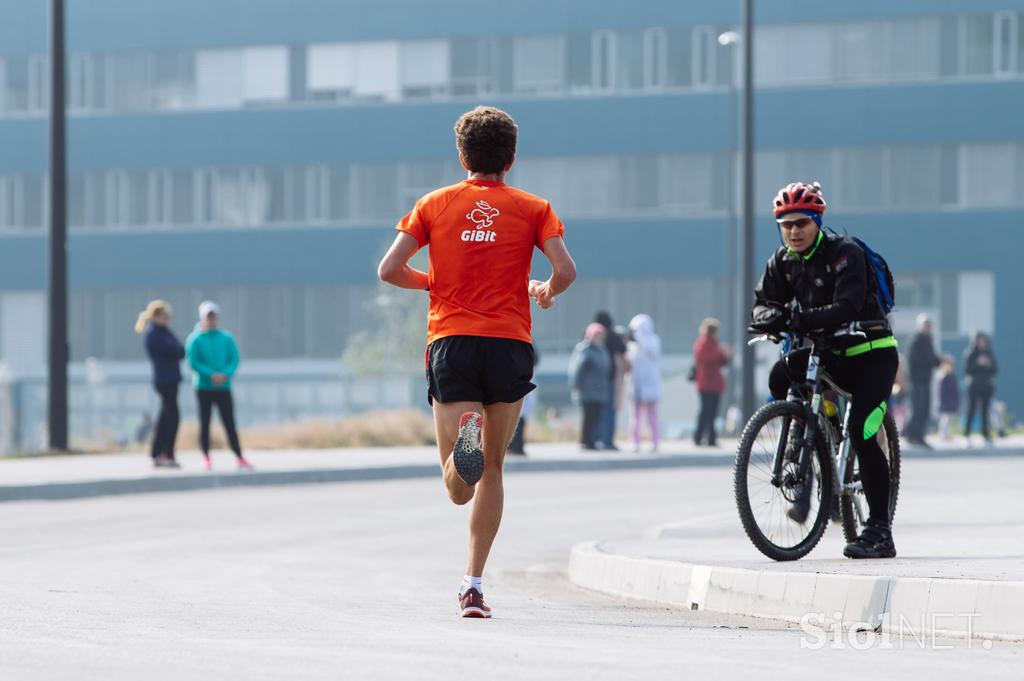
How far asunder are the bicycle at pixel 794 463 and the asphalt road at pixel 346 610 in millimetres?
697

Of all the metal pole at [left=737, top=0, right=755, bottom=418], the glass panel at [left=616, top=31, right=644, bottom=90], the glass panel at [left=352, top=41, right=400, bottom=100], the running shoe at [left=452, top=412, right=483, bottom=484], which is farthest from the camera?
the glass panel at [left=352, top=41, right=400, bottom=100]

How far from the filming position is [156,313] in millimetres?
20047

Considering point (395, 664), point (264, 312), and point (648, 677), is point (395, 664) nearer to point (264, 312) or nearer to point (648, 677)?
point (648, 677)

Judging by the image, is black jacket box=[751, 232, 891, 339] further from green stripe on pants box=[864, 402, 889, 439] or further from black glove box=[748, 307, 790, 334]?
green stripe on pants box=[864, 402, 889, 439]

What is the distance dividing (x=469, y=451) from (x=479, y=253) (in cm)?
77

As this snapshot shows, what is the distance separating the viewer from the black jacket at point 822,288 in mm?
9047

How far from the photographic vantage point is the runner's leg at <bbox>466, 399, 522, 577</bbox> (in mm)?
7770

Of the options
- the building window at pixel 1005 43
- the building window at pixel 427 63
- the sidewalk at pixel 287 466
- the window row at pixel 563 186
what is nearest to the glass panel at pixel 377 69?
the building window at pixel 427 63

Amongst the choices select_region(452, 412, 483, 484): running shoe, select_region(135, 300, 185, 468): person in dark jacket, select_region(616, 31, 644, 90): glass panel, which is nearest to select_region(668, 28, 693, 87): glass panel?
select_region(616, 31, 644, 90): glass panel

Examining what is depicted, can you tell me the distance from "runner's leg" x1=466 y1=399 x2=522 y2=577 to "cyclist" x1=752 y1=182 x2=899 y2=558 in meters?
1.84

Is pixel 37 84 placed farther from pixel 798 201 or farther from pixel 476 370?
pixel 476 370

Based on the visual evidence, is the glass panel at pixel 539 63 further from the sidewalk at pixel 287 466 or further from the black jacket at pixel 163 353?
the black jacket at pixel 163 353

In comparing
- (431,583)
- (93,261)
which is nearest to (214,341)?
(431,583)

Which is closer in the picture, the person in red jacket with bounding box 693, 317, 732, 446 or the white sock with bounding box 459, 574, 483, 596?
the white sock with bounding box 459, 574, 483, 596
